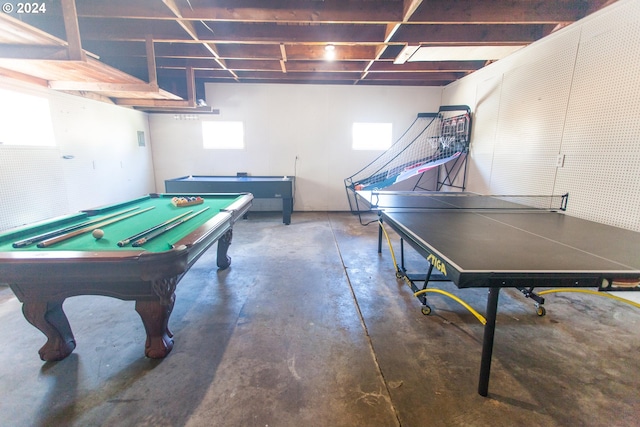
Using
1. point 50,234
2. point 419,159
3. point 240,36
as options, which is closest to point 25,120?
point 50,234

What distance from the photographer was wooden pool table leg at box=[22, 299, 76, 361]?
1.70 meters

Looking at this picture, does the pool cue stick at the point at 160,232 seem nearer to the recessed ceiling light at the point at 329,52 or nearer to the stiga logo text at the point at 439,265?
the stiga logo text at the point at 439,265

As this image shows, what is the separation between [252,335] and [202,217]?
3.52ft

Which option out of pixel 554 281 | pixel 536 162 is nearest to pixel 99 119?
pixel 554 281

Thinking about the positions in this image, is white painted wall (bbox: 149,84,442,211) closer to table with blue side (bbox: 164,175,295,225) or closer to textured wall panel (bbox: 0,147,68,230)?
table with blue side (bbox: 164,175,295,225)

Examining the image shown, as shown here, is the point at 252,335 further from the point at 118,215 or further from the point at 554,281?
the point at 554,281

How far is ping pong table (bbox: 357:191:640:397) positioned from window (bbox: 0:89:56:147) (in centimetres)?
412

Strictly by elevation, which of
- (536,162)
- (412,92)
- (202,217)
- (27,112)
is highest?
(412,92)

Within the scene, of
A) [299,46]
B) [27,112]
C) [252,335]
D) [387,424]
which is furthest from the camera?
[299,46]

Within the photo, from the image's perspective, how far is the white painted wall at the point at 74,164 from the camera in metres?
3.01

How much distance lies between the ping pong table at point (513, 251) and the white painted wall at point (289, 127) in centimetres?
A: 360

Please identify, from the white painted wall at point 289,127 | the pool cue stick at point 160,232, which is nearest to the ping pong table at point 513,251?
the pool cue stick at point 160,232

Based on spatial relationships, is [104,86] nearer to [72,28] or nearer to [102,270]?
[72,28]

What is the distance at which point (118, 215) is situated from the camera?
240 cm
